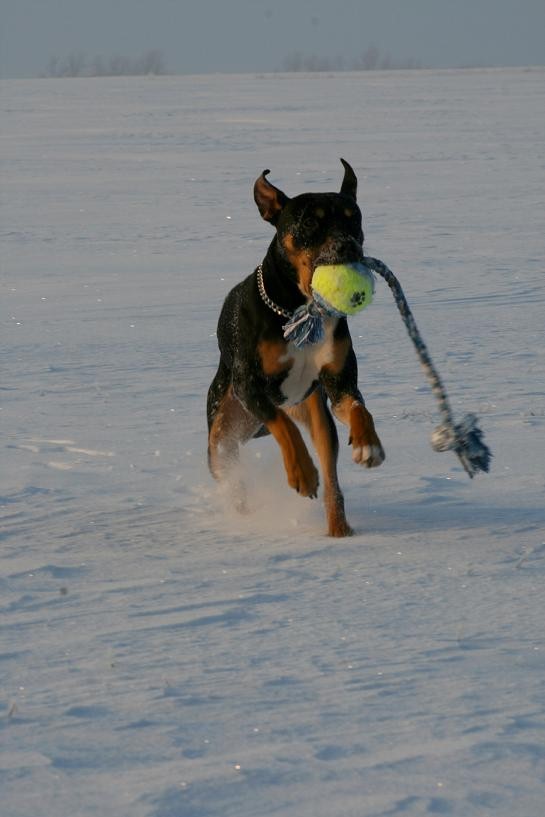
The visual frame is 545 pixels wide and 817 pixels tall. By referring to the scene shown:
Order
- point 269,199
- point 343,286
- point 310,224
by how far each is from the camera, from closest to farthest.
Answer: point 343,286
point 310,224
point 269,199

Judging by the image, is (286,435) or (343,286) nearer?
(343,286)

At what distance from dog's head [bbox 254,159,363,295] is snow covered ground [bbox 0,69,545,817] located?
1020 millimetres

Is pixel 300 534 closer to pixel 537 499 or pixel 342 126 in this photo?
pixel 537 499

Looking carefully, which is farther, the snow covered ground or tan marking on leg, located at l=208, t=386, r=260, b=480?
tan marking on leg, located at l=208, t=386, r=260, b=480

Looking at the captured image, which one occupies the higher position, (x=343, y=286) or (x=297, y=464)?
(x=343, y=286)

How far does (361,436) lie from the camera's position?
16.4 feet

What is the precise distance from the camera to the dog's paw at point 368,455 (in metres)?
4.95

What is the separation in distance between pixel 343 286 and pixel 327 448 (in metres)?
0.82

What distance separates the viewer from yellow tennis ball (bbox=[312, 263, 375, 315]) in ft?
15.7

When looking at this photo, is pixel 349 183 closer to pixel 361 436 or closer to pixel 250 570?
pixel 361 436

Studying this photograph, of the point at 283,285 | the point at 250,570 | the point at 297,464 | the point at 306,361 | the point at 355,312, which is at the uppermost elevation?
the point at 283,285

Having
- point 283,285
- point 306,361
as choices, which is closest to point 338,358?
point 306,361

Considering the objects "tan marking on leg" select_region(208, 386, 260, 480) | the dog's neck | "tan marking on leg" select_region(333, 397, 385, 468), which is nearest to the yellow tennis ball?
the dog's neck

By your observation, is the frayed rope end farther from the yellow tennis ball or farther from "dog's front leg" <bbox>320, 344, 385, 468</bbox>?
the yellow tennis ball
